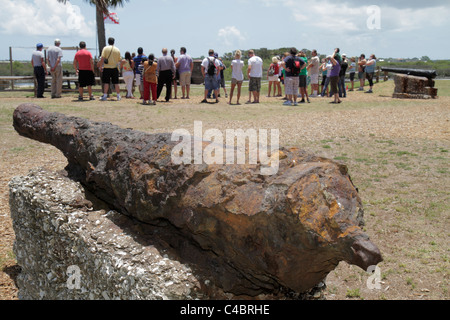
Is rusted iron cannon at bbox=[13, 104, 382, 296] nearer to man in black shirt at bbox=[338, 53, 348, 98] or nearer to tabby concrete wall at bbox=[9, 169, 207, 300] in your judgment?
tabby concrete wall at bbox=[9, 169, 207, 300]

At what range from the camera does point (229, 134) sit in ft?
32.0

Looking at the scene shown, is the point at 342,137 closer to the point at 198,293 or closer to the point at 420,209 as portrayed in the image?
the point at 420,209

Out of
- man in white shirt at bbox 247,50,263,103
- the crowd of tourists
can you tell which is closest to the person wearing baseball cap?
the crowd of tourists

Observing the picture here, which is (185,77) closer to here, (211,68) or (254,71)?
(211,68)

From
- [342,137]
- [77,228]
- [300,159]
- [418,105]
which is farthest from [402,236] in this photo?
[418,105]

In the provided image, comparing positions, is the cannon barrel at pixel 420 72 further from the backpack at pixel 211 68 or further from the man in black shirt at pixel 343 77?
the backpack at pixel 211 68

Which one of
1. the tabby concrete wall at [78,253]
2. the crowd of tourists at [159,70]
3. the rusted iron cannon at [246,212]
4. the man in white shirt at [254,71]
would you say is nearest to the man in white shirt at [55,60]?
the crowd of tourists at [159,70]

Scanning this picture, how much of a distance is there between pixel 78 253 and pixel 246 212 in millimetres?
1407

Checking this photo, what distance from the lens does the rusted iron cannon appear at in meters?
2.04

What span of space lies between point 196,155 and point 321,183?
84 centimetres

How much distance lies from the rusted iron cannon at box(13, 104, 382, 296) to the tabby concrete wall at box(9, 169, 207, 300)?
170mm

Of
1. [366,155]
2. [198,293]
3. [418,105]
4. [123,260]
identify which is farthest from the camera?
[418,105]

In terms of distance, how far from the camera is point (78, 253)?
9.68 feet

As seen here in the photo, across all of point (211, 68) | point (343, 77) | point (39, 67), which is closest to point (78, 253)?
point (211, 68)
